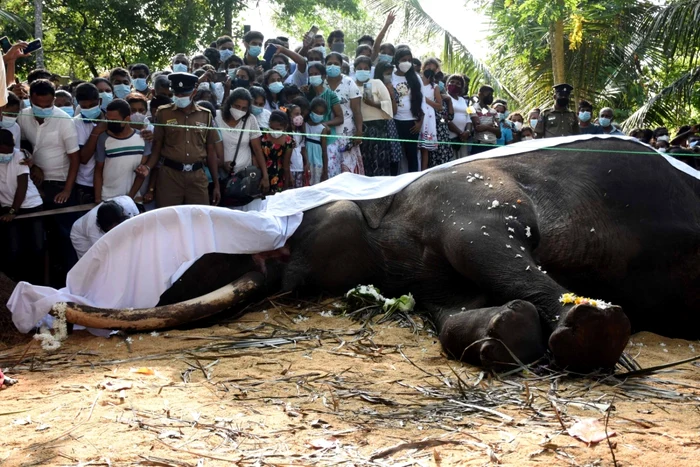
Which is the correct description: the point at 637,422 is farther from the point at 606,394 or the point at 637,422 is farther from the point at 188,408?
the point at 188,408

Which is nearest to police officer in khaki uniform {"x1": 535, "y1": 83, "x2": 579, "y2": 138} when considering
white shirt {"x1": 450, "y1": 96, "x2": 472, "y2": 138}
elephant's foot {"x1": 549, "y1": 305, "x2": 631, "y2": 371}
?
white shirt {"x1": 450, "y1": 96, "x2": 472, "y2": 138}

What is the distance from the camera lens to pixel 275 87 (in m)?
9.28

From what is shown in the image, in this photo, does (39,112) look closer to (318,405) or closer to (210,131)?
(210,131)

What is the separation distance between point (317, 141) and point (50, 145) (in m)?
3.07

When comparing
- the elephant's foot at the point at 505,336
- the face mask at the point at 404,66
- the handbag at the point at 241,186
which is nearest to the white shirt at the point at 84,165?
the handbag at the point at 241,186

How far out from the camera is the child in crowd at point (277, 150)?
848cm

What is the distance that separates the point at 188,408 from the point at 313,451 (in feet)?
2.68

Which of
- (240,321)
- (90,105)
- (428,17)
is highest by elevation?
(428,17)

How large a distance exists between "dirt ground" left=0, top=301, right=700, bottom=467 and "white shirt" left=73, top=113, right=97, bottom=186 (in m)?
2.51

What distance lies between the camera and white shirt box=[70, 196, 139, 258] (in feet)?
21.8

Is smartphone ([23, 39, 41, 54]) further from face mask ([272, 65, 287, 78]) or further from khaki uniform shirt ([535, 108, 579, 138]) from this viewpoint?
khaki uniform shirt ([535, 108, 579, 138])

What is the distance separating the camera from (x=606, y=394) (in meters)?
3.92

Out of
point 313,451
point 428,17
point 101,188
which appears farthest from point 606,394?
point 428,17

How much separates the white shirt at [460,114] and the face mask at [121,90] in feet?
13.9
